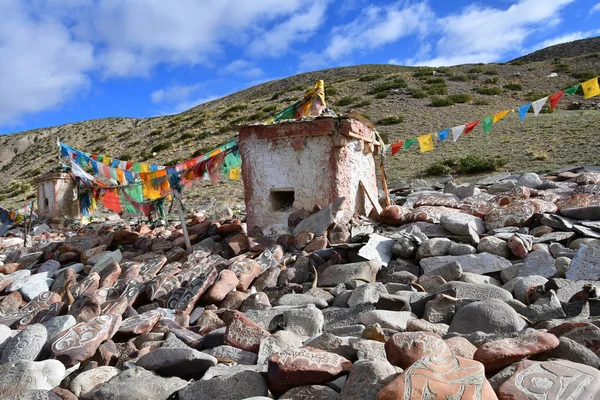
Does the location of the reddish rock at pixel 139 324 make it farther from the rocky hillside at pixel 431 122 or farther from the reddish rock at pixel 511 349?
the rocky hillside at pixel 431 122

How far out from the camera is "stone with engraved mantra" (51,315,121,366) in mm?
3719

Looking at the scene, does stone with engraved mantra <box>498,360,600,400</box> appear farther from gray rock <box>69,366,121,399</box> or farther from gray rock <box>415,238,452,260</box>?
gray rock <box>415,238,452,260</box>

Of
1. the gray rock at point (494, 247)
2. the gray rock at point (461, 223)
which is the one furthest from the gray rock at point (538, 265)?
the gray rock at point (461, 223)

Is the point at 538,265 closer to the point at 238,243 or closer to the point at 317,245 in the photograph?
the point at 317,245

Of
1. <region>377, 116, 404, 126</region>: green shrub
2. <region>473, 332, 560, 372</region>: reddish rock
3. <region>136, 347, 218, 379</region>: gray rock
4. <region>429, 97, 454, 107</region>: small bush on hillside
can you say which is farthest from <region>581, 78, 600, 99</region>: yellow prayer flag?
<region>429, 97, 454, 107</region>: small bush on hillside

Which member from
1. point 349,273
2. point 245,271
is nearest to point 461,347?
point 349,273

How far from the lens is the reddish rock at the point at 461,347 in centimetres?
289

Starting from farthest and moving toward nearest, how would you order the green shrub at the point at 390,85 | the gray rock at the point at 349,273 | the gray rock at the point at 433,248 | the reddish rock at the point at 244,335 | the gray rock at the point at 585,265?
the green shrub at the point at 390,85 → the gray rock at the point at 433,248 → the gray rock at the point at 349,273 → the gray rock at the point at 585,265 → the reddish rock at the point at 244,335

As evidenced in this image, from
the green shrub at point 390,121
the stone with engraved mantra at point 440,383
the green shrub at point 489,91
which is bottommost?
the stone with engraved mantra at point 440,383

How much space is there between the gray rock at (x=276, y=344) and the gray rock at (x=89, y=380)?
98 cm

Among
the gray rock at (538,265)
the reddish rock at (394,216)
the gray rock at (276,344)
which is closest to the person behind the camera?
the gray rock at (276,344)

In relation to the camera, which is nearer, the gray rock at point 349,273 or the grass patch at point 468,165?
the gray rock at point 349,273

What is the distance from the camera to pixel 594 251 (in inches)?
197

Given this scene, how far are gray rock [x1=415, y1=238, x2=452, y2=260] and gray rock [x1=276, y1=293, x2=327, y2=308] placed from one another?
1691mm
